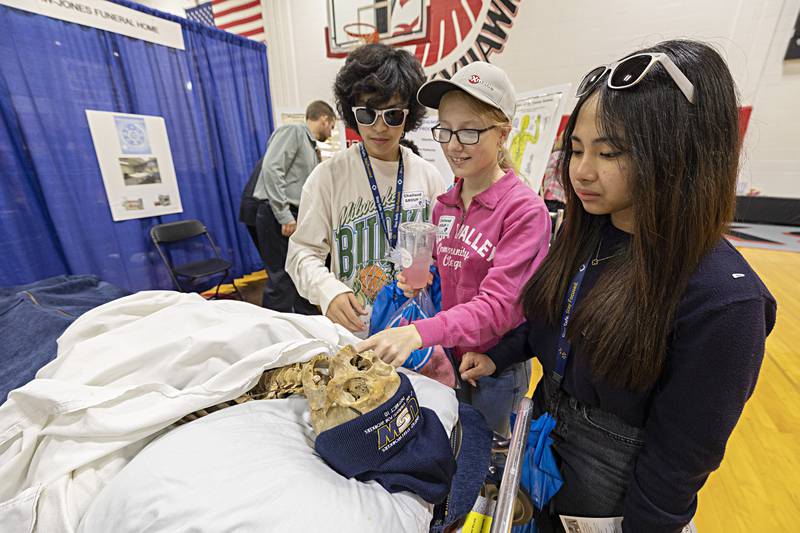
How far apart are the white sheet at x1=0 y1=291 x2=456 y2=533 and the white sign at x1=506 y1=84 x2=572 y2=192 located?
5.86 feet

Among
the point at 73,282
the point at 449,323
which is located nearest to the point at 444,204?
the point at 449,323

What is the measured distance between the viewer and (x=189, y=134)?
3646 millimetres

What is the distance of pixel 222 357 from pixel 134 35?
389 cm

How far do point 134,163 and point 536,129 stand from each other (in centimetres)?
362

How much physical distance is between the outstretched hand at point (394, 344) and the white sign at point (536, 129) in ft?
5.07

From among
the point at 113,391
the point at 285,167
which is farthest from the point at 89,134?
the point at 113,391

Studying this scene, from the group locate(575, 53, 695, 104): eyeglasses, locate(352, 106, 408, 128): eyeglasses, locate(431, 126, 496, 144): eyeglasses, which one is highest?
locate(352, 106, 408, 128): eyeglasses

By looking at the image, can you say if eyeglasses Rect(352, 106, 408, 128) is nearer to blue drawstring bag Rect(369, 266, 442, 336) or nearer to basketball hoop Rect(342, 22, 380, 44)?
blue drawstring bag Rect(369, 266, 442, 336)

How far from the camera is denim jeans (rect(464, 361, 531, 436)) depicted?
43.1 inches

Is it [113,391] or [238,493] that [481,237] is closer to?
[238,493]

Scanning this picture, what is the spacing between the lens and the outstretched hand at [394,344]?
786mm

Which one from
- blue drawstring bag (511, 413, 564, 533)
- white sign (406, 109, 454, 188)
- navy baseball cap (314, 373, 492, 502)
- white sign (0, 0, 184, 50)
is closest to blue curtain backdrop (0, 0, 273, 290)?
white sign (0, 0, 184, 50)

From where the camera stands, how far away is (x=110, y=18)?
115 inches

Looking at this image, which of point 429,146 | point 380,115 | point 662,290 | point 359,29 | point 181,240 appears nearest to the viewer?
point 662,290
